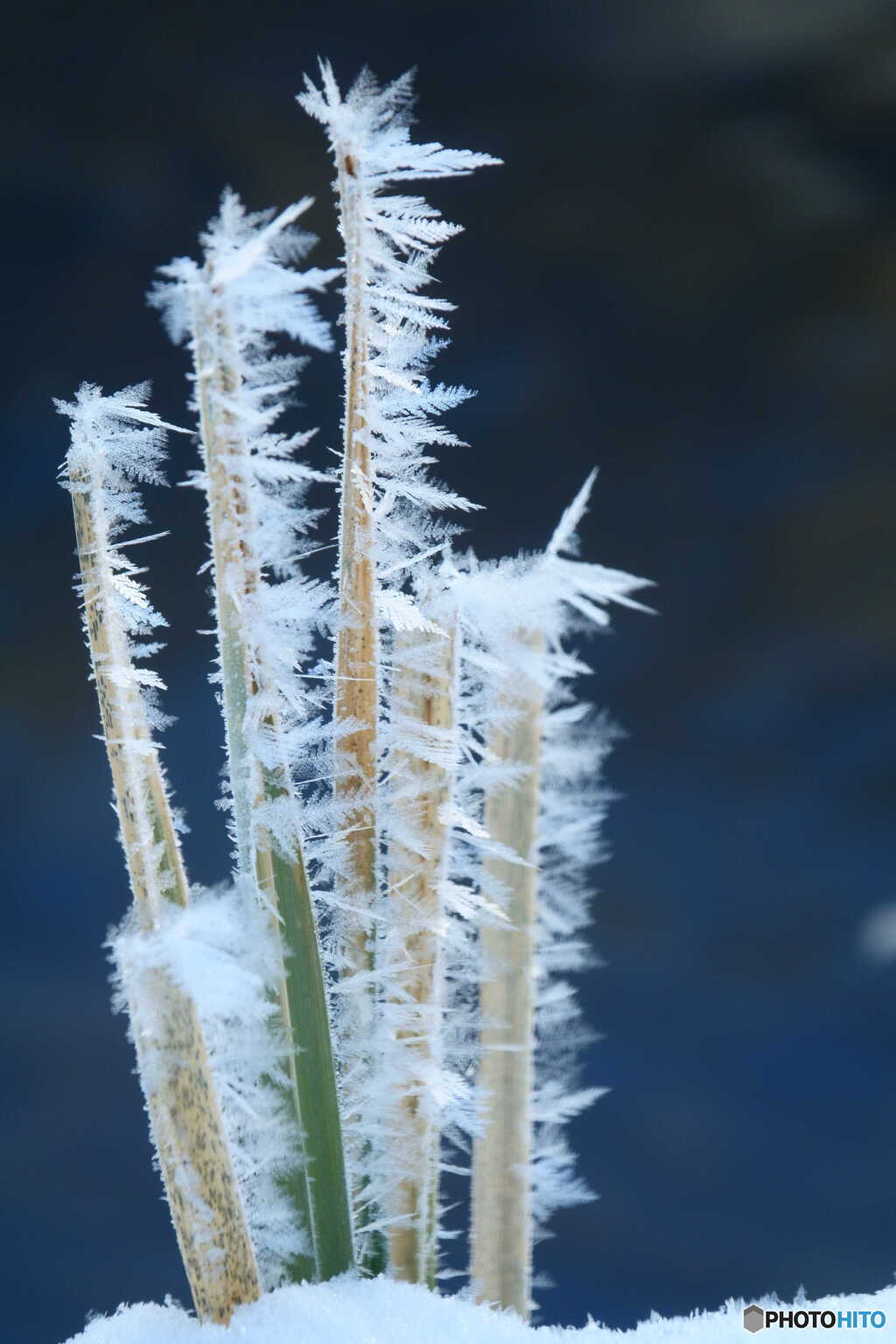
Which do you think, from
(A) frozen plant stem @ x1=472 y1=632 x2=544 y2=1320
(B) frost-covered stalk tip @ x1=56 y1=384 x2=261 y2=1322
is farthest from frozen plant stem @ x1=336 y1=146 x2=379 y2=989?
(A) frozen plant stem @ x1=472 y1=632 x2=544 y2=1320

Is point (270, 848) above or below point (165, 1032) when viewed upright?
above

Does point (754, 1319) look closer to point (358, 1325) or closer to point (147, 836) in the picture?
point (358, 1325)

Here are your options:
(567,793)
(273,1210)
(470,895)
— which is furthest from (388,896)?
(567,793)

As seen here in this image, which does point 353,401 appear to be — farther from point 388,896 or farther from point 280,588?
point 388,896

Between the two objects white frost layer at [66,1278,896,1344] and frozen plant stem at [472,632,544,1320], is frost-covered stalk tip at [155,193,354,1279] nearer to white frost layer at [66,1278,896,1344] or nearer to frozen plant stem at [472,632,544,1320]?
white frost layer at [66,1278,896,1344]

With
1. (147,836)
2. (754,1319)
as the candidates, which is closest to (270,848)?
(147,836)

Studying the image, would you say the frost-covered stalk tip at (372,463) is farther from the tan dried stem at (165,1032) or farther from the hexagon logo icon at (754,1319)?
the hexagon logo icon at (754,1319)

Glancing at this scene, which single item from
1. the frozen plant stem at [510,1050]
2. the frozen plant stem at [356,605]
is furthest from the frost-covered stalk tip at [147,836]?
the frozen plant stem at [510,1050]
